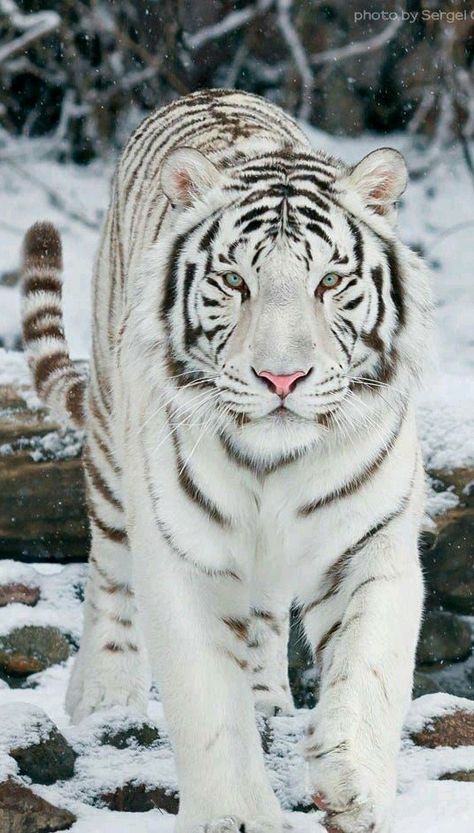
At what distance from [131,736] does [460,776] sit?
708 millimetres

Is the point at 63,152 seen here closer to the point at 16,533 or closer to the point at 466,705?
the point at 16,533

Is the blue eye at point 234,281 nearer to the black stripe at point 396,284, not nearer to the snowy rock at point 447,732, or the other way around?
the black stripe at point 396,284

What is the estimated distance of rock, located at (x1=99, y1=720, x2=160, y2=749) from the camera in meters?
3.26

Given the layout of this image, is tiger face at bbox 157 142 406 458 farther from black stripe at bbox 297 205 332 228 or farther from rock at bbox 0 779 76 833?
rock at bbox 0 779 76 833

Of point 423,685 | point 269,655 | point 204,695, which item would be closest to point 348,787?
point 204,695

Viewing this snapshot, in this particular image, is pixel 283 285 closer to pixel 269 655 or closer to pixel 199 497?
pixel 199 497

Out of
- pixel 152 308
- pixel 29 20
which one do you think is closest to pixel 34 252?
pixel 152 308

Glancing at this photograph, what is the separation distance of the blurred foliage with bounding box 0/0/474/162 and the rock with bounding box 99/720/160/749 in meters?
5.56

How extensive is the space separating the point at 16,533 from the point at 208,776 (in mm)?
2040

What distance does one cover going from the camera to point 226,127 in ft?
11.0

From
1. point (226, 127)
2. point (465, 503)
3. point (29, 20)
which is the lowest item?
point (465, 503)

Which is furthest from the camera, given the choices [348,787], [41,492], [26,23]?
[26,23]

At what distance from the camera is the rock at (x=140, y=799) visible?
2.99 m

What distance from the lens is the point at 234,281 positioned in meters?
2.59
